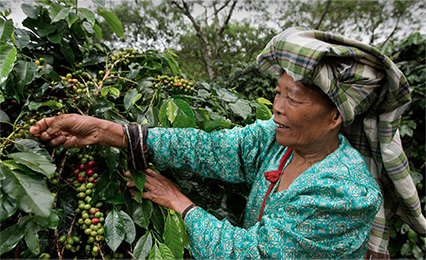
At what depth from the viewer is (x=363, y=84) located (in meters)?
0.86

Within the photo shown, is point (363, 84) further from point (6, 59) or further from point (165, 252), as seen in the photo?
point (6, 59)

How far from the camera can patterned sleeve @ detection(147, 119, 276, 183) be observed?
1.00 meters

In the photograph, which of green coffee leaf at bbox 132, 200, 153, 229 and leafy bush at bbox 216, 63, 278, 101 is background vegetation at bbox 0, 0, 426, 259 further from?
leafy bush at bbox 216, 63, 278, 101

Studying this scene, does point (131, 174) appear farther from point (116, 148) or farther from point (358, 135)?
point (358, 135)

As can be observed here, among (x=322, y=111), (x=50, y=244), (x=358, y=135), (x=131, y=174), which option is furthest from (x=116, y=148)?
(x=358, y=135)

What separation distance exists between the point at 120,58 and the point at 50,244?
779mm

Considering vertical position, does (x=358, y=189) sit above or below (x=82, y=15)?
below

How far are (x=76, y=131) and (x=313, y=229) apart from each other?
0.79 meters

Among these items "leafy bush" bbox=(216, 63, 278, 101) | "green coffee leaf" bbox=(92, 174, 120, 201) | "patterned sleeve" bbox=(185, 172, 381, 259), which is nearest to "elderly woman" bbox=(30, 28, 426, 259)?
"patterned sleeve" bbox=(185, 172, 381, 259)

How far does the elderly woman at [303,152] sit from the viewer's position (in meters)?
0.81

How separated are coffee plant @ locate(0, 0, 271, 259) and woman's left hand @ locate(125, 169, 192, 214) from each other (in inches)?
1.1

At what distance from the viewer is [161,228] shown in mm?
946

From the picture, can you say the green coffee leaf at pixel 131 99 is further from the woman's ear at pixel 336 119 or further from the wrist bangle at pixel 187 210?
the woman's ear at pixel 336 119

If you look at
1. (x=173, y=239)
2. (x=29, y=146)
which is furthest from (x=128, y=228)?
(x=29, y=146)
